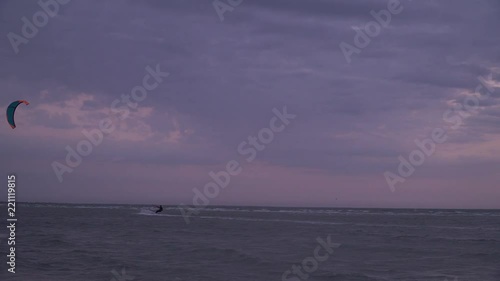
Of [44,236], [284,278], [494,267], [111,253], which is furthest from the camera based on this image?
[44,236]

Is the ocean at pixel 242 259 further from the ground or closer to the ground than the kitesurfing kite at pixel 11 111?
closer to the ground

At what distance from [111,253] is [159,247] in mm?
3408

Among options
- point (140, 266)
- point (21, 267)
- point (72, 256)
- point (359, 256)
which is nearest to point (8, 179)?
point (21, 267)

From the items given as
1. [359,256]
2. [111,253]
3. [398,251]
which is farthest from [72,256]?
[398,251]

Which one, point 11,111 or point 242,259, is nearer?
point 11,111

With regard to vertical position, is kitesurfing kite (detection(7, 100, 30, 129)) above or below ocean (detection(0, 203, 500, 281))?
above

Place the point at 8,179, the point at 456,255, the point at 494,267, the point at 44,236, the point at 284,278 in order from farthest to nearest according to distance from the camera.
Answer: the point at 44,236 → the point at 456,255 → the point at 494,267 → the point at 284,278 → the point at 8,179

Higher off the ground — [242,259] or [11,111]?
[11,111]

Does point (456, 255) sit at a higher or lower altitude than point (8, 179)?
lower

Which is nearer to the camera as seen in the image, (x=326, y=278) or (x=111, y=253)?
(x=326, y=278)

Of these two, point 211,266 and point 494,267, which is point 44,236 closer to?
point 211,266

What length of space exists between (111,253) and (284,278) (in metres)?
9.51

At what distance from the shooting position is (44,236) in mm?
32000

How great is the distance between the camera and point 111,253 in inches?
958
